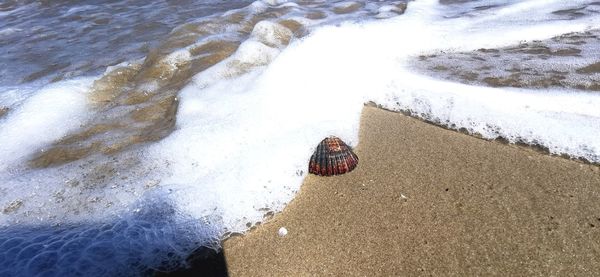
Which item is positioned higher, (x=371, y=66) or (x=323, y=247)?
(x=371, y=66)

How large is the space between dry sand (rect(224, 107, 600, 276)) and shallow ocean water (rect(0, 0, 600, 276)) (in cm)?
24

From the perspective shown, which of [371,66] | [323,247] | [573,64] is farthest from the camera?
[371,66]

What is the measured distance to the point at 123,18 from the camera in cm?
813

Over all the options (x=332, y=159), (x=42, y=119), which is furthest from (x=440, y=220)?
(x=42, y=119)

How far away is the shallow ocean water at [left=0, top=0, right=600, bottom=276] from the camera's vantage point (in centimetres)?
280

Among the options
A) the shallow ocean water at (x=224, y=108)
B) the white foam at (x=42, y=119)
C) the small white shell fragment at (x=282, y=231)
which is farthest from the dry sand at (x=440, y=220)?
the white foam at (x=42, y=119)

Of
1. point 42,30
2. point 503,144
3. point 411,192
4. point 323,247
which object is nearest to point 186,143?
point 323,247

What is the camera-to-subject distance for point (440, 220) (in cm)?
254

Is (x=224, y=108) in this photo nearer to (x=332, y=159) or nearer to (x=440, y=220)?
(x=332, y=159)

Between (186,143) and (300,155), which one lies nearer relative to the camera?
(300,155)

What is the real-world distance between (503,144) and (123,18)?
7401 mm

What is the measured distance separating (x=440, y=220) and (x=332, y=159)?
0.86m

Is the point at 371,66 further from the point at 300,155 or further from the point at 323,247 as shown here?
the point at 323,247

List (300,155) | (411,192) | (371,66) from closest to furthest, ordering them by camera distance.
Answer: (411,192) → (300,155) → (371,66)
